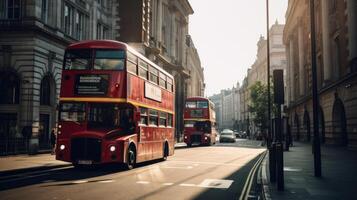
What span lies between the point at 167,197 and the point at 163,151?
37.3ft

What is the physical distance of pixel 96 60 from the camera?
14328 mm

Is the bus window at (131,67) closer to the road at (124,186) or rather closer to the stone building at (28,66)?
the road at (124,186)

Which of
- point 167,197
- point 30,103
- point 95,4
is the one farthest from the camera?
point 95,4

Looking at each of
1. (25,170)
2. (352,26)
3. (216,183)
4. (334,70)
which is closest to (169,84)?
(25,170)

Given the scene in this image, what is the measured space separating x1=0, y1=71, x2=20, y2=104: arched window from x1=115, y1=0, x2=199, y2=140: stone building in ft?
49.8

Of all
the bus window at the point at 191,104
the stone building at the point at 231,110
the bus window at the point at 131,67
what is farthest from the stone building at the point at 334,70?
the stone building at the point at 231,110

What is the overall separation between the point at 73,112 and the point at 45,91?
52.9ft

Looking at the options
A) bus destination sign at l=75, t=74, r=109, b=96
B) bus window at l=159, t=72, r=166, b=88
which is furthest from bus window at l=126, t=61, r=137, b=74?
bus window at l=159, t=72, r=166, b=88

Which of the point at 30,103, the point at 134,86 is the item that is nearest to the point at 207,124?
the point at 30,103

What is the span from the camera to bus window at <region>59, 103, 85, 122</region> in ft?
46.6

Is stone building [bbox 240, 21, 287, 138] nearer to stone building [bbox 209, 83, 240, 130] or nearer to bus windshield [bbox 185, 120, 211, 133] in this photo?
stone building [bbox 209, 83, 240, 130]

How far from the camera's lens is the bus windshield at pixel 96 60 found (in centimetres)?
1428

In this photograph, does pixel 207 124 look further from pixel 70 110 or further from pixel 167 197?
pixel 167 197

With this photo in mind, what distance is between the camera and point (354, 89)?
24.8 m
